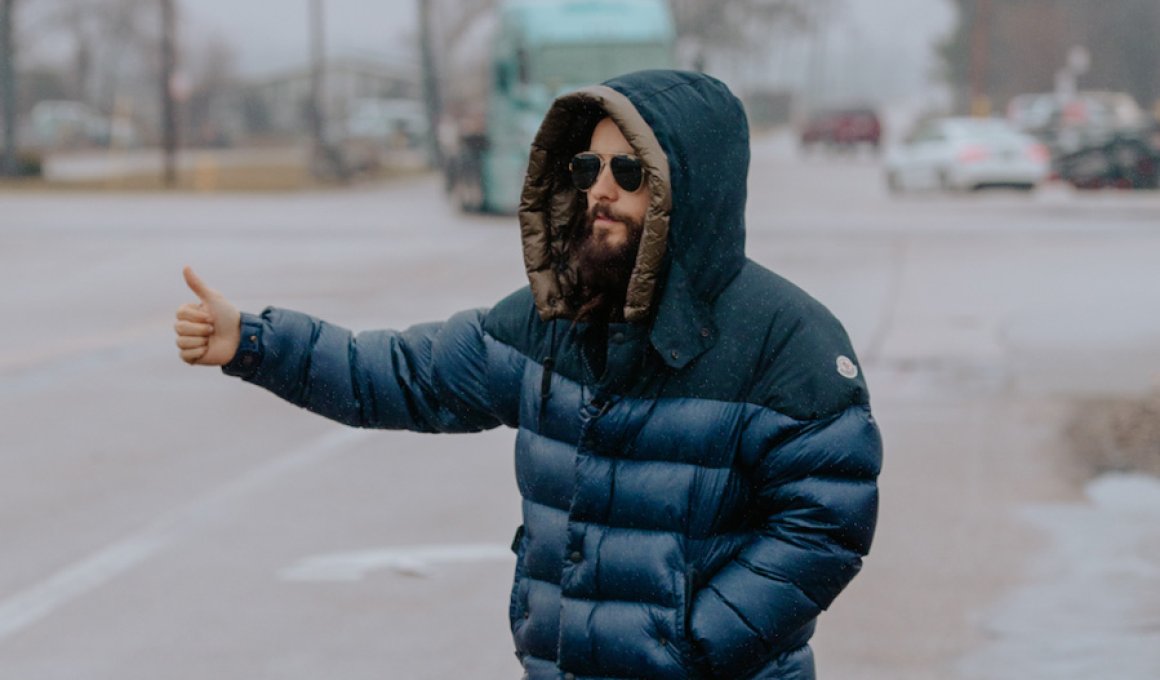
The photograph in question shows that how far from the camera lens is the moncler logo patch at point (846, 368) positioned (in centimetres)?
314

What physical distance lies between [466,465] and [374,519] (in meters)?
1.44

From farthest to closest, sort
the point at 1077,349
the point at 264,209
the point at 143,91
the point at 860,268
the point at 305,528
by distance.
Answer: the point at 143,91 → the point at 264,209 → the point at 860,268 → the point at 1077,349 → the point at 305,528

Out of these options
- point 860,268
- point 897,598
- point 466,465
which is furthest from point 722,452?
point 860,268

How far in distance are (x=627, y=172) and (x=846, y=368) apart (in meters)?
0.46

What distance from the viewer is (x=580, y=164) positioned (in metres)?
3.21

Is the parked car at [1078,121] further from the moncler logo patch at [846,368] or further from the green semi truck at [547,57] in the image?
the moncler logo patch at [846,368]

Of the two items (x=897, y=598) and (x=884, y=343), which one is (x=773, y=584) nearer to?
(x=897, y=598)

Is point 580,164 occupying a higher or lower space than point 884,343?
higher

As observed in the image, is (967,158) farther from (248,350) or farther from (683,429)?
(683,429)

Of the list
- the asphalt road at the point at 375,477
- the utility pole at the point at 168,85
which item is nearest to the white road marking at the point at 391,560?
the asphalt road at the point at 375,477

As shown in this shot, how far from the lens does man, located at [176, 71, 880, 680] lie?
3.11 m

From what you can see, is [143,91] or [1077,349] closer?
[1077,349]

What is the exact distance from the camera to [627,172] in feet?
10.3

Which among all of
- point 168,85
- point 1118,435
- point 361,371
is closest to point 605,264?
point 361,371
